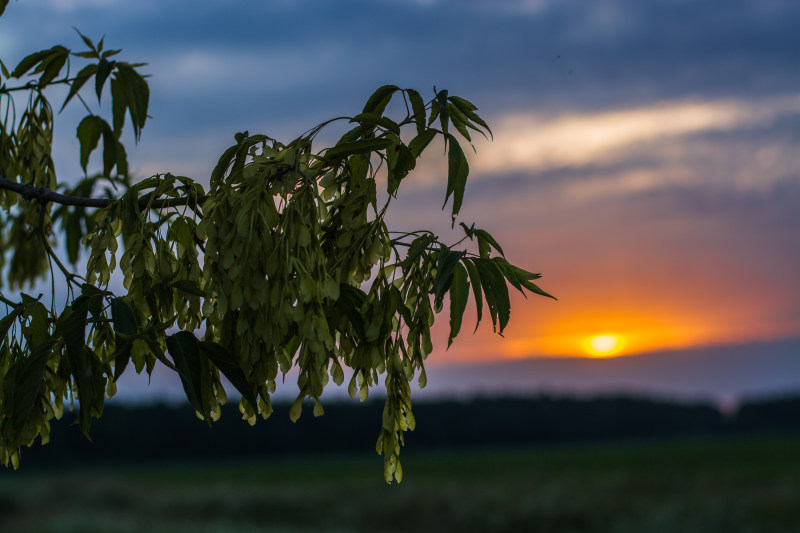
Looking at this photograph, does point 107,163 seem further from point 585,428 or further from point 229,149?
point 585,428

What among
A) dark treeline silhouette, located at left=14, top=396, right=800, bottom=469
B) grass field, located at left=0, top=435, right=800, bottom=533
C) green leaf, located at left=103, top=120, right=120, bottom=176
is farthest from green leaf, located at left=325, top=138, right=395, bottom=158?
dark treeline silhouette, located at left=14, top=396, right=800, bottom=469

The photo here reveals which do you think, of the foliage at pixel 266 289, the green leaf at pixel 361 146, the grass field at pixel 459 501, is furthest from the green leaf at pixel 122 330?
the grass field at pixel 459 501

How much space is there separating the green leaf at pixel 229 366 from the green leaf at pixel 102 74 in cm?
120

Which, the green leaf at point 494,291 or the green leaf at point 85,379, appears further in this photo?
the green leaf at point 494,291

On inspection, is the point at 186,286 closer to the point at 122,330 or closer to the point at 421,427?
the point at 122,330

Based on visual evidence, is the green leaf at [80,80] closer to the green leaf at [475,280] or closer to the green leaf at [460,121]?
the green leaf at [460,121]

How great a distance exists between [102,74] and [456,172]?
53.1 inches

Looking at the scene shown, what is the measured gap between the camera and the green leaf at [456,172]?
70.0 inches

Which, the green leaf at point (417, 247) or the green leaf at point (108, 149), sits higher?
the green leaf at point (108, 149)

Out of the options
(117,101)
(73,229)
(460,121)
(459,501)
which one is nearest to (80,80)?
(117,101)

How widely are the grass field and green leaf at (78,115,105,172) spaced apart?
15.1 meters

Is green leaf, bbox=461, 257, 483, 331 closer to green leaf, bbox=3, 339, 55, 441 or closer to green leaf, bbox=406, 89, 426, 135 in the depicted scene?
green leaf, bbox=406, 89, 426, 135

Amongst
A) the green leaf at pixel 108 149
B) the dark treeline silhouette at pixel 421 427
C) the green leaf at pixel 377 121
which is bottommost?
the dark treeline silhouette at pixel 421 427

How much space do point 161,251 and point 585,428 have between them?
179 ft
